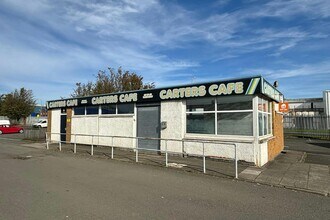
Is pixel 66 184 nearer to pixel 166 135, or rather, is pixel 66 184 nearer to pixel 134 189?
pixel 134 189

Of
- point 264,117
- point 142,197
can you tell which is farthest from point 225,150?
point 142,197

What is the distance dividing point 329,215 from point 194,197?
2.64 meters

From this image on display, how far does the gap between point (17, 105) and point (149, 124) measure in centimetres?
4379

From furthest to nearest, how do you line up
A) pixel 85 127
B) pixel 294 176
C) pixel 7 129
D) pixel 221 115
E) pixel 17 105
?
pixel 17 105
pixel 7 129
pixel 85 127
pixel 221 115
pixel 294 176

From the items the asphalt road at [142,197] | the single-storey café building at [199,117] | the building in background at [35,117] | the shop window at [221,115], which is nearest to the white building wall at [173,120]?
the single-storey café building at [199,117]

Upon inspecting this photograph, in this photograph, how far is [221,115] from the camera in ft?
36.9

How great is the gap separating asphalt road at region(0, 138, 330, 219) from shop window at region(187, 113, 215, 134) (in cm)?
335

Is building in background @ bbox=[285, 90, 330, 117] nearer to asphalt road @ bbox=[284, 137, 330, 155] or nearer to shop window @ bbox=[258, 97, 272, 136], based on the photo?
asphalt road @ bbox=[284, 137, 330, 155]

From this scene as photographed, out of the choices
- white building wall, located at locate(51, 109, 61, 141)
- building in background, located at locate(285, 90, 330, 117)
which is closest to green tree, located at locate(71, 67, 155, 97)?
white building wall, located at locate(51, 109, 61, 141)

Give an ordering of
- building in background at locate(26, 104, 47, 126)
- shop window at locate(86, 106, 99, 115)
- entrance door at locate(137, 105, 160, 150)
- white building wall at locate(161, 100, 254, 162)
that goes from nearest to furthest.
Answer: white building wall at locate(161, 100, 254, 162) < entrance door at locate(137, 105, 160, 150) < shop window at locate(86, 106, 99, 115) < building in background at locate(26, 104, 47, 126)

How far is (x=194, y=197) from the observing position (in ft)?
20.0

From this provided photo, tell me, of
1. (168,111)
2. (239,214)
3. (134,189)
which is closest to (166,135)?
(168,111)

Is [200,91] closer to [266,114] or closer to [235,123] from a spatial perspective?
[235,123]

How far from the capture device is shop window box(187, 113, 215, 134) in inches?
453
